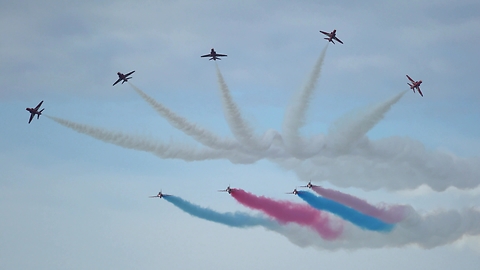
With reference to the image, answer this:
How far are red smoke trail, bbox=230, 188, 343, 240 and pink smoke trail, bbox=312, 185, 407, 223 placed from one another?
245 centimetres

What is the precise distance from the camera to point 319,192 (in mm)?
71875

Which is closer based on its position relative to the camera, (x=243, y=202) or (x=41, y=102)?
(x=243, y=202)

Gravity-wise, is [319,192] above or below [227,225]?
above

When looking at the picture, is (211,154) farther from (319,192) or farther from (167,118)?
(319,192)

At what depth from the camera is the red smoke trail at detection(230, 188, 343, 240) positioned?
70.9m

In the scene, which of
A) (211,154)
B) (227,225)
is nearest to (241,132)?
(211,154)

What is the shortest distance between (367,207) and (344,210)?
2.75 m

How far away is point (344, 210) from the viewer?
71625 millimetres

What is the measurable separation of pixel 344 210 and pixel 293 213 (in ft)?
17.2

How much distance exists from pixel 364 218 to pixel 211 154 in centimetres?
1732

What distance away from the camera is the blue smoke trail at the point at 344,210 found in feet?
234

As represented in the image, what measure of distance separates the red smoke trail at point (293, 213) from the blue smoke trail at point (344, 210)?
119 cm

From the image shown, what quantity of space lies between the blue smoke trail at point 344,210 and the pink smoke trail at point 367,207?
40 centimetres

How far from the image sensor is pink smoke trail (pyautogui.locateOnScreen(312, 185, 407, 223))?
71500 mm
